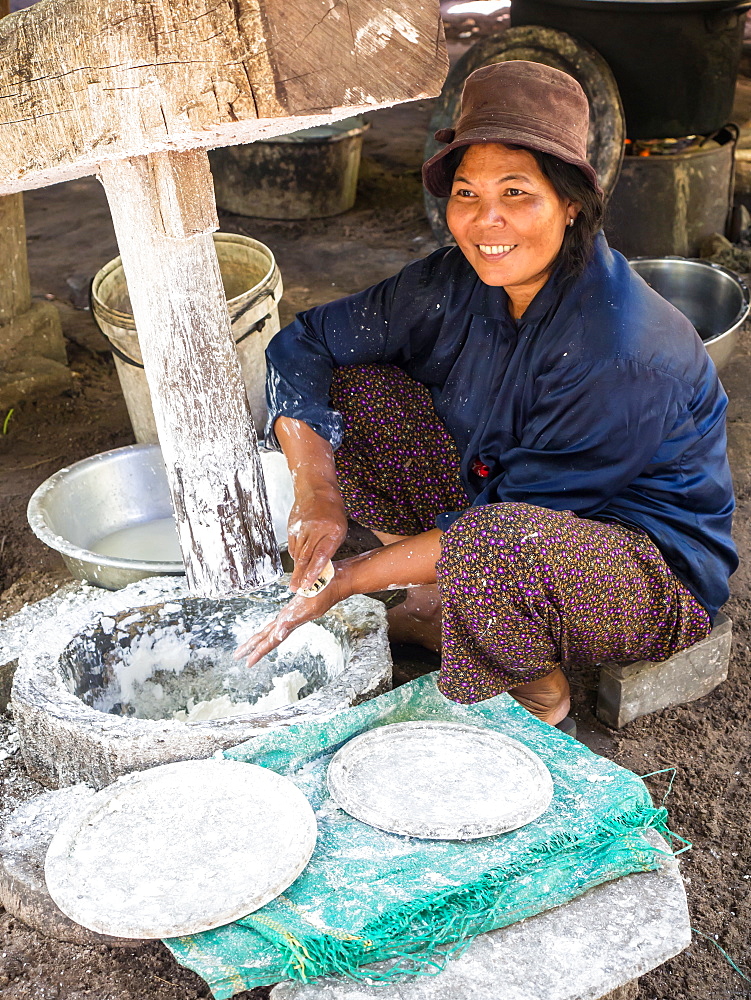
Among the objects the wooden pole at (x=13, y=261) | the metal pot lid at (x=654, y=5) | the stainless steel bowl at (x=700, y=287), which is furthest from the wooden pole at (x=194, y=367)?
the metal pot lid at (x=654, y=5)

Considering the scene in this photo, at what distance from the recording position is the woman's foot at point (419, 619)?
8.02ft

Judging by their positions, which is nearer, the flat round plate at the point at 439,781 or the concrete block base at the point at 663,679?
the flat round plate at the point at 439,781

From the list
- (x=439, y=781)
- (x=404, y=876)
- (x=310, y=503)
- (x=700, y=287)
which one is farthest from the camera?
(x=700, y=287)

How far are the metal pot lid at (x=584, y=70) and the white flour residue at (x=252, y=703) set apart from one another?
251 cm

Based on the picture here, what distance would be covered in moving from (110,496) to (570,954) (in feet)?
5.82

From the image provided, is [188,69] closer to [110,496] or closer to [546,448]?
[546,448]

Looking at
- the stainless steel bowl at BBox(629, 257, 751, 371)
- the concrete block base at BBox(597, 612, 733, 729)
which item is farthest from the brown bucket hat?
the stainless steel bowl at BBox(629, 257, 751, 371)

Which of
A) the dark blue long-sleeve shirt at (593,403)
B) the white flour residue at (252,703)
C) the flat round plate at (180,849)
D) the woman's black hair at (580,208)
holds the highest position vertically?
the woman's black hair at (580,208)

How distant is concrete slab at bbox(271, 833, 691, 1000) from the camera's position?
1.46m

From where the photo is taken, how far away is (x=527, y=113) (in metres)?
1.85

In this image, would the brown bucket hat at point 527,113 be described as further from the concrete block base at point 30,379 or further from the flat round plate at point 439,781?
the concrete block base at point 30,379

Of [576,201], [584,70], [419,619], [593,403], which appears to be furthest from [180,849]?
[584,70]

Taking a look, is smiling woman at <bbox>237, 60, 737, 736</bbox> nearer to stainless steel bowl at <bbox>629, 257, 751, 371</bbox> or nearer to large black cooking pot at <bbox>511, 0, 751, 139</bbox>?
stainless steel bowl at <bbox>629, 257, 751, 371</bbox>

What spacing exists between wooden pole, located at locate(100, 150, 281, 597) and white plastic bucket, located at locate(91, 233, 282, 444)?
3.10 ft
